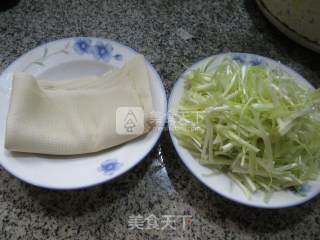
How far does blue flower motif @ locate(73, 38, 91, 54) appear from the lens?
0.86 m

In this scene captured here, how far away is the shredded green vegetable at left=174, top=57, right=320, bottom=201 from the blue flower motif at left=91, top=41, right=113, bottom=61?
0.90 feet

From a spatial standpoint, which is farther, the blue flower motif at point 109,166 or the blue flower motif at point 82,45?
the blue flower motif at point 82,45

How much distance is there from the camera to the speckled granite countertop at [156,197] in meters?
0.66

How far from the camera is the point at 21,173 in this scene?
0.63 m

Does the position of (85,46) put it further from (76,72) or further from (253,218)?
(253,218)

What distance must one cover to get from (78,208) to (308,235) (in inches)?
19.4

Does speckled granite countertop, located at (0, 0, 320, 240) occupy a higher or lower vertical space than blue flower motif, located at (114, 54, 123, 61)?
lower

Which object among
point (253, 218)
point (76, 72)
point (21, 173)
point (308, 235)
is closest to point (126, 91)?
point (76, 72)

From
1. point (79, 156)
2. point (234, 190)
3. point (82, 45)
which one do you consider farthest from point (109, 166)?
point (82, 45)
